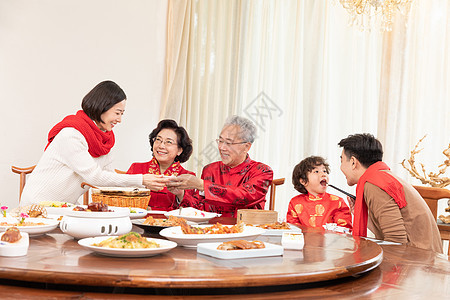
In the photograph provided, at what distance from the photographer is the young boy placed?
3029 mm

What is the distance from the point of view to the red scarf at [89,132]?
2.62m

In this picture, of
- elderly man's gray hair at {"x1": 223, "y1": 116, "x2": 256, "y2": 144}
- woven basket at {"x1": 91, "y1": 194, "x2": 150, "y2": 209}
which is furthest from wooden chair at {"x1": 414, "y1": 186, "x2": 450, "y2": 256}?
woven basket at {"x1": 91, "y1": 194, "x2": 150, "y2": 209}

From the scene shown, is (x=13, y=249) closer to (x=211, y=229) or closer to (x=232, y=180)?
(x=211, y=229)

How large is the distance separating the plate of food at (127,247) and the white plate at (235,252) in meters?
0.09

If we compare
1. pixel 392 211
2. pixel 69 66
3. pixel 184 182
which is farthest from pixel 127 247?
pixel 69 66

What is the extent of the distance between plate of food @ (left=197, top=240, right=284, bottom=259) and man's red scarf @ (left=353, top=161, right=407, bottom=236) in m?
1.09

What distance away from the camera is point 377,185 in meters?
2.23

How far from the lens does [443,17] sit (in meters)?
3.77

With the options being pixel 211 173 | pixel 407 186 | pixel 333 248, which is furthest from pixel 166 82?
pixel 333 248

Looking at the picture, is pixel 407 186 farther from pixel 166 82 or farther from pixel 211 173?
pixel 166 82

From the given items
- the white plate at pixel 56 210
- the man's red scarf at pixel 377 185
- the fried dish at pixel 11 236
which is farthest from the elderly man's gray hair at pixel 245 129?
the fried dish at pixel 11 236

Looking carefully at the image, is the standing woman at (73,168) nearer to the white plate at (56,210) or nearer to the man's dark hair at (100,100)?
the man's dark hair at (100,100)

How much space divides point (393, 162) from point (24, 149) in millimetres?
2874

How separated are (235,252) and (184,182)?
1526mm
